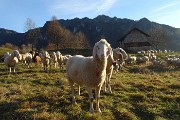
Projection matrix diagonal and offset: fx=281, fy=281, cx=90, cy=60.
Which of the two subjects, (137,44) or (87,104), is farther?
(137,44)

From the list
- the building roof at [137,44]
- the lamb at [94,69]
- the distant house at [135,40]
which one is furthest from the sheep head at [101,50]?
the building roof at [137,44]

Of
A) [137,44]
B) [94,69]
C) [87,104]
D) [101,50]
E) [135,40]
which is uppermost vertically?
[135,40]

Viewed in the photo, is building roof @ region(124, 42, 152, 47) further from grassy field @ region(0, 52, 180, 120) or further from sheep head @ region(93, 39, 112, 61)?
sheep head @ region(93, 39, 112, 61)

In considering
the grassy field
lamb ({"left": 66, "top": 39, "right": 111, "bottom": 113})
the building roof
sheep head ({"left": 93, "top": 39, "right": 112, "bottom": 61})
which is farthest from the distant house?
sheep head ({"left": 93, "top": 39, "right": 112, "bottom": 61})

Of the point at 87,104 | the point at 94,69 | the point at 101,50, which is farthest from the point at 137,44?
the point at 101,50

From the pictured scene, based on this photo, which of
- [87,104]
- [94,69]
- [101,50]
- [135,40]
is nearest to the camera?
[101,50]

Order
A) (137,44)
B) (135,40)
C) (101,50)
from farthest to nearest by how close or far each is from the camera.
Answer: (135,40) → (137,44) → (101,50)

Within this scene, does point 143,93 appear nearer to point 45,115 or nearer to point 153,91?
point 153,91

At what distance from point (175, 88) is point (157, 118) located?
688 centimetres

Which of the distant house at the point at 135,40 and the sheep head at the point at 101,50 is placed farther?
the distant house at the point at 135,40

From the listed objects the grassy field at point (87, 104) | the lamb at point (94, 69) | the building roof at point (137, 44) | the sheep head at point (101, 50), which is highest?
the building roof at point (137, 44)

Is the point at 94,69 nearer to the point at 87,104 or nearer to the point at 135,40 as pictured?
the point at 87,104

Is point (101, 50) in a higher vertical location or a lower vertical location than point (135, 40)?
lower

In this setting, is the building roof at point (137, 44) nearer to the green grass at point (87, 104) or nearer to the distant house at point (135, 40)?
the distant house at point (135, 40)
